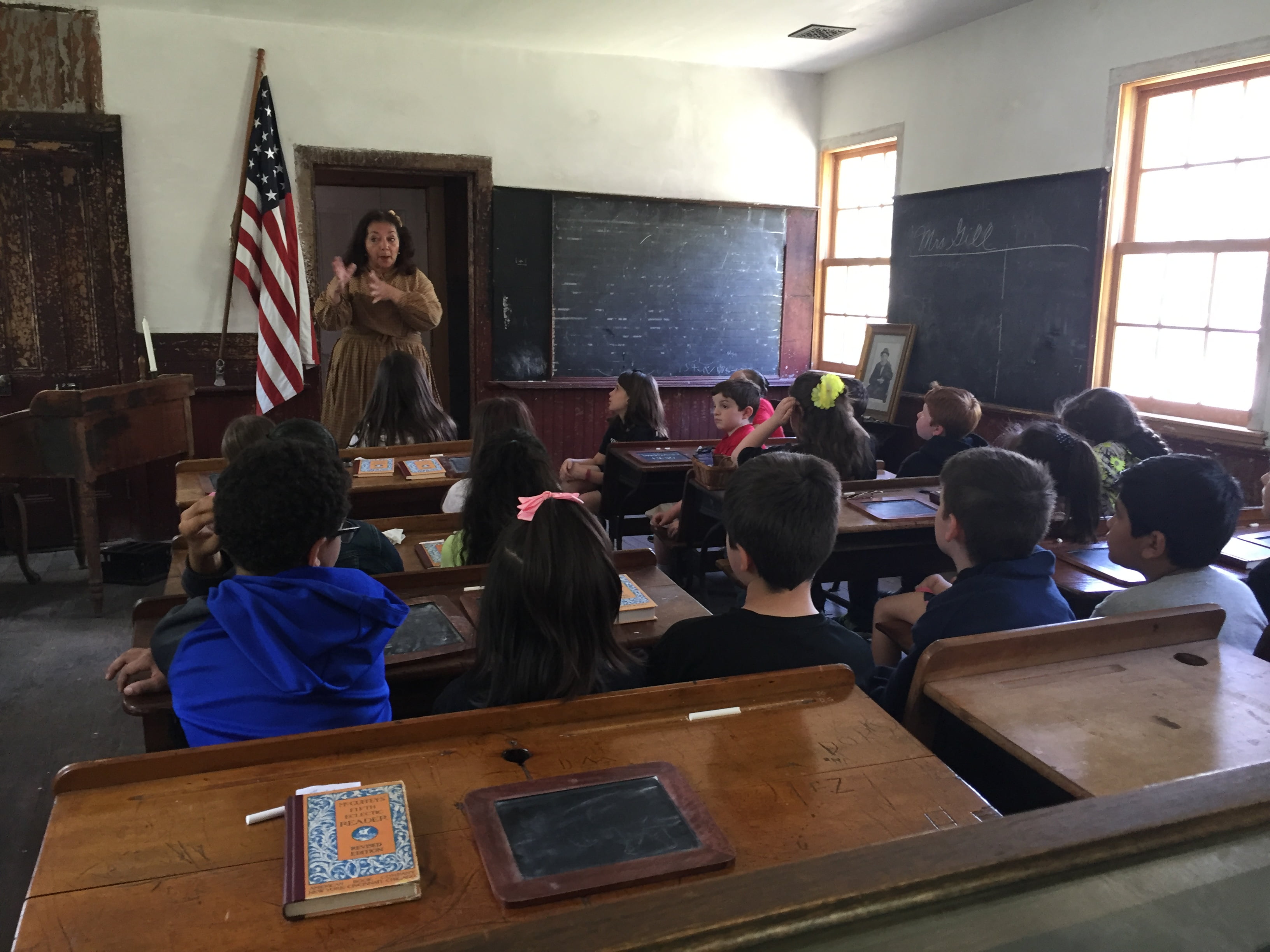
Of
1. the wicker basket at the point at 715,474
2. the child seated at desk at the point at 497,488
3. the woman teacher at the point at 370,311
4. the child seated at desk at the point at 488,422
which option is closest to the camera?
the child seated at desk at the point at 497,488

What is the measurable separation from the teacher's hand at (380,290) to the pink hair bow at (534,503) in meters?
3.08

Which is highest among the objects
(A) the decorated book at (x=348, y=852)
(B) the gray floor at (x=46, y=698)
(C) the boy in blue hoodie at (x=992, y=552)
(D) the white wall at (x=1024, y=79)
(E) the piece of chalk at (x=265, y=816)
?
(D) the white wall at (x=1024, y=79)

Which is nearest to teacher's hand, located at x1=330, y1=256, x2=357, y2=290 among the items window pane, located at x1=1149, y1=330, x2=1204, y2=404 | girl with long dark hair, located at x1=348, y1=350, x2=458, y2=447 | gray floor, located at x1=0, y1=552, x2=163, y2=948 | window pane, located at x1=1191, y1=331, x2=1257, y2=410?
girl with long dark hair, located at x1=348, y1=350, x2=458, y2=447

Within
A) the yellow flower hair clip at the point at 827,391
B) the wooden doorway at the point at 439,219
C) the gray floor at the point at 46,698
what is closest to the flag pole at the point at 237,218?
the wooden doorway at the point at 439,219

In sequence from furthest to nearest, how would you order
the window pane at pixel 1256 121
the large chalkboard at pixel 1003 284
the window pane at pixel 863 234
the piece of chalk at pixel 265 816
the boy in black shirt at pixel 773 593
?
the window pane at pixel 863 234
the large chalkboard at pixel 1003 284
the window pane at pixel 1256 121
the boy in black shirt at pixel 773 593
the piece of chalk at pixel 265 816

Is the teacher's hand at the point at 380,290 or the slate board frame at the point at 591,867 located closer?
the slate board frame at the point at 591,867

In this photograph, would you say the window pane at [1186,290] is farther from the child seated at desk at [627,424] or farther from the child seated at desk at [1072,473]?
the child seated at desk at [627,424]

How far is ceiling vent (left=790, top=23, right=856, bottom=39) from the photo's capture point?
5027mm

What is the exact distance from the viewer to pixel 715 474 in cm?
330

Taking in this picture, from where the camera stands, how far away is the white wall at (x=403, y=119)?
4.86 metres

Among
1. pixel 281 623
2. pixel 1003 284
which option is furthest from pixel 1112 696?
pixel 1003 284

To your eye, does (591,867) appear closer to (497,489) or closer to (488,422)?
(497,489)

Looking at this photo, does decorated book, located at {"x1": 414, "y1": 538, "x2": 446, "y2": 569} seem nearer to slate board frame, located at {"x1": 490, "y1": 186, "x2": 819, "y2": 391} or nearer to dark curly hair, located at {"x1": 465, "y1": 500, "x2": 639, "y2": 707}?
dark curly hair, located at {"x1": 465, "y1": 500, "x2": 639, "y2": 707}

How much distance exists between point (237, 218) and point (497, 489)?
12.5 ft
